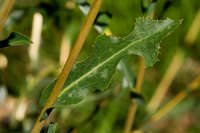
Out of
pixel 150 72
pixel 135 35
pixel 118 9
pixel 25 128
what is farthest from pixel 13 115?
pixel 150 72

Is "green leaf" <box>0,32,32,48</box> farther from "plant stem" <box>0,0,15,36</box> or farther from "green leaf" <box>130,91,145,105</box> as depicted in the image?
"green leaf" <box>130,91,145,105</box>

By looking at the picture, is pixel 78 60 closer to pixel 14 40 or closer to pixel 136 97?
pixel 136 97

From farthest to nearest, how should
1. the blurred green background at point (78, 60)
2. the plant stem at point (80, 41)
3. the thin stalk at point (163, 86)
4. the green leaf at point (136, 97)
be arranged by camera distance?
1. the thin stalk at point (163, 86)
2. the blurred green background at point (78, 60)
3. the green leaf at point (136, 97)
4. the plant stem at point (80, 41)

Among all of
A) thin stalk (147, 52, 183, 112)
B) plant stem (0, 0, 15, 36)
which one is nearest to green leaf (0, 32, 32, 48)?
plant stem (0, 0, 15, 36)

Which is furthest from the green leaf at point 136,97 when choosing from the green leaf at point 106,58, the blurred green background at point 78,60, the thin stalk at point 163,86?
the thin stalk at point 163,86

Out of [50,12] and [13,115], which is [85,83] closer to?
[50,12]

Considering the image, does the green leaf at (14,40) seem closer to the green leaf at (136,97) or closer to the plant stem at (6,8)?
the plant stem at (6,8)

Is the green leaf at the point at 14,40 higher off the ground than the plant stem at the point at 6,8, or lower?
lower
